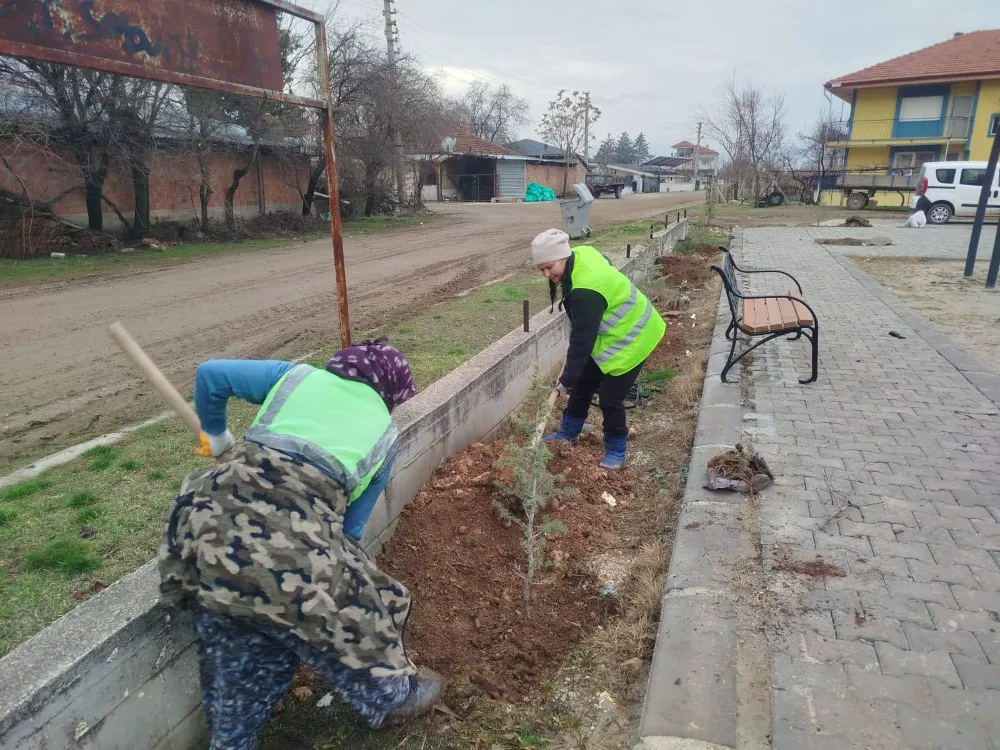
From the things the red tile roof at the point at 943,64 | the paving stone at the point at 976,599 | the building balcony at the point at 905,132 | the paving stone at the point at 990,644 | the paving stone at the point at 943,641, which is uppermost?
the red tile roof at the point at 943,64

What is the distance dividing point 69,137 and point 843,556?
15.6 m

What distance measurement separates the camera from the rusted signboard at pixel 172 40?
7.92 feet

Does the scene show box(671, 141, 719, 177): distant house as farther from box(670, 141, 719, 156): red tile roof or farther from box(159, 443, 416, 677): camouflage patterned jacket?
box(159, 443, 416, 677): camouflage patterned jacket

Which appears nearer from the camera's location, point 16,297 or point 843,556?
point 843,556

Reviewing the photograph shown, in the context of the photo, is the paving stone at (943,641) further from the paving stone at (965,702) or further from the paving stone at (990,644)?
the paving stone at (965,702)

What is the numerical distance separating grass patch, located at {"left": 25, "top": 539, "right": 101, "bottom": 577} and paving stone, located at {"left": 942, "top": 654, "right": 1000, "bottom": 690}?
10.5 ft

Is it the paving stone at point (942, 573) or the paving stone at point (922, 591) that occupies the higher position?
the paving stone at point (942, 573)

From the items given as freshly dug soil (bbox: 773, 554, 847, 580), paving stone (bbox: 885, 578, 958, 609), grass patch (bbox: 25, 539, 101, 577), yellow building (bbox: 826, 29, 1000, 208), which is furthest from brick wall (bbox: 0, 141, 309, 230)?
yellow building (bbox: 826, 29, 1000, 208)

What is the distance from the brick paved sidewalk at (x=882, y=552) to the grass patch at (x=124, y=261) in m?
11.1

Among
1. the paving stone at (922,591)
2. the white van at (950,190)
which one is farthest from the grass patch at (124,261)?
the white van at (950,190)

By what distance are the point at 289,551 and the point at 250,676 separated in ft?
1.61

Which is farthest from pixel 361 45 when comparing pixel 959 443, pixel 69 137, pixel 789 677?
pixel 789 677

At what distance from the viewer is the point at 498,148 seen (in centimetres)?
4338

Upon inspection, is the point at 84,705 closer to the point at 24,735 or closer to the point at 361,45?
the point at 24,735
